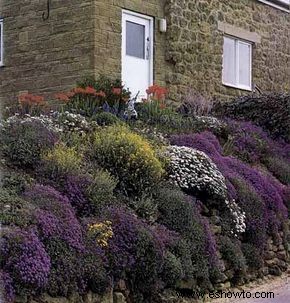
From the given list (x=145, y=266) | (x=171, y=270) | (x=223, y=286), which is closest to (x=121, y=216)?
(x=145, y=266)

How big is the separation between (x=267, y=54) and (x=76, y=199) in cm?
1326

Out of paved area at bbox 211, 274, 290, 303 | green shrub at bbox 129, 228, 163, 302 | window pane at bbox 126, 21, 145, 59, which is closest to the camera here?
green shrub at bbox 129, 228, 163, 302

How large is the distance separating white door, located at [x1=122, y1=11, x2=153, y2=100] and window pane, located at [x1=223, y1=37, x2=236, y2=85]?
121 inches

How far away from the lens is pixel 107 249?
7.01m

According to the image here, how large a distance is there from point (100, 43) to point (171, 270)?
779cm

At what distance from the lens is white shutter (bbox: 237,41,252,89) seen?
18.7 metres

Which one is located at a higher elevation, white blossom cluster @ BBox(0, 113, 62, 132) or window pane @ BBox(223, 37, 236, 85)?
window pane @ BBox(223, 37, 236, 85)

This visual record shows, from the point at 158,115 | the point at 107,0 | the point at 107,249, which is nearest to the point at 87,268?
the point at 107,249

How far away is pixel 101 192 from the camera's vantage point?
7.69 meters

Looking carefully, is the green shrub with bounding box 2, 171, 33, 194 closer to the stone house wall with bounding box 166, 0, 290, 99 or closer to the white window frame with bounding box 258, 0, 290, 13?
the stone house wall with bounding box 166, 0, 290, 99

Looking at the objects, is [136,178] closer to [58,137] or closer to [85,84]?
[58,137]

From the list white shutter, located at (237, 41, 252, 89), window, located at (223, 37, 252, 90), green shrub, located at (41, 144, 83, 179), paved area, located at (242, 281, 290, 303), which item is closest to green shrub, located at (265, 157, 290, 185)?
paved area, located at (242, 281, 290, 303)

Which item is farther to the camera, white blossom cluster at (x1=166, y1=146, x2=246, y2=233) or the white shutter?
the white shutter

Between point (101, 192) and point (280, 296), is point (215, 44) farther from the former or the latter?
point (101, 192)
